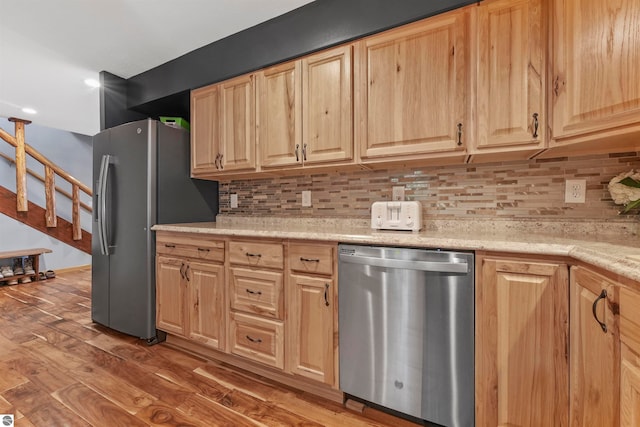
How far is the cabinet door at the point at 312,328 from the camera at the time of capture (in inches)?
61.4

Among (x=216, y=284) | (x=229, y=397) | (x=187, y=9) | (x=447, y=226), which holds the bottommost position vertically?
(x=229, y=397)

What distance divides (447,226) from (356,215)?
0.62 m

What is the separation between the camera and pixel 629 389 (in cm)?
79

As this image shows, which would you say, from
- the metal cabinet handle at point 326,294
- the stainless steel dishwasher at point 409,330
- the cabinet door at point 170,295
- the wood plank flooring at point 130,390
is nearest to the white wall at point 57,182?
the wood plank flooring at point 130,390

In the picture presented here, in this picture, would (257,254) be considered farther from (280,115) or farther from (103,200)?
(103,200)

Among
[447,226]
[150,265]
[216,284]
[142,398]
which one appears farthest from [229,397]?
[447,226]

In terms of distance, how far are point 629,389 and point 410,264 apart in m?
0.74

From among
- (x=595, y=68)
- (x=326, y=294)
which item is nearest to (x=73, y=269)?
(x=326, y=294)

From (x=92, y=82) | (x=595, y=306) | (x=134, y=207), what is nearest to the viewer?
(x=595, y=306)

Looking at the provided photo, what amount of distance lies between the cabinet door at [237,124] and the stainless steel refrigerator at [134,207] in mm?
456

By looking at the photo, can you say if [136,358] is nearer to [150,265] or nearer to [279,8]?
[150,265]

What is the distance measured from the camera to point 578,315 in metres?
1.06

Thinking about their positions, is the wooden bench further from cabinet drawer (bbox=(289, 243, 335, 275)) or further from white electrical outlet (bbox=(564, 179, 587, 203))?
white electrical outlet (bbox=(564, 179, 587, 203))

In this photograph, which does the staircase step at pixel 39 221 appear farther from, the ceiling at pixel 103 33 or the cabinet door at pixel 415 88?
the cabinet door at pixel 415 88
